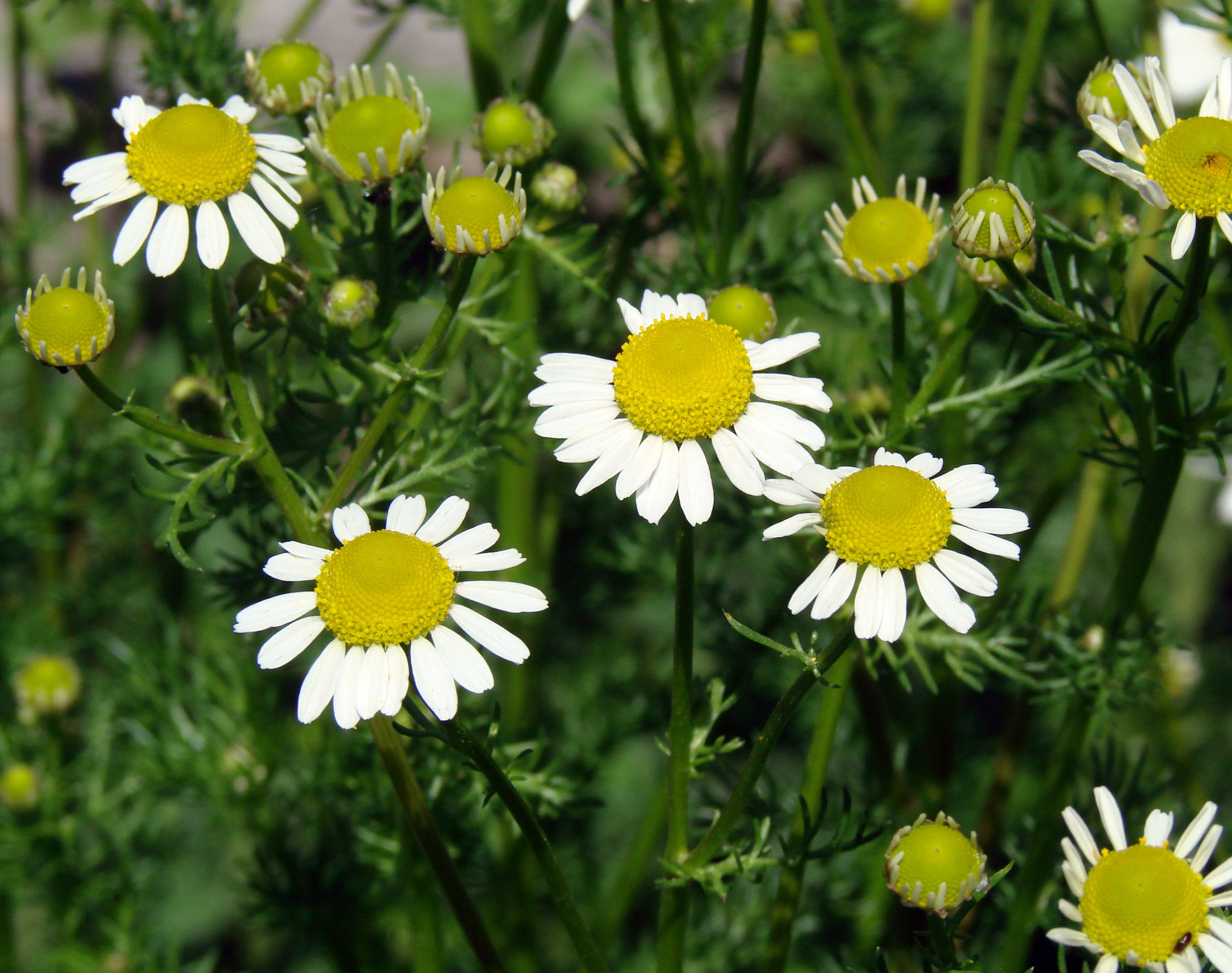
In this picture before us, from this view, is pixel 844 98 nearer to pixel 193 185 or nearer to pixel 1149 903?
pixel 193 185

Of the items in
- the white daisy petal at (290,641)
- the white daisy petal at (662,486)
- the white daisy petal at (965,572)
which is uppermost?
the white daisy petal at (662,486)

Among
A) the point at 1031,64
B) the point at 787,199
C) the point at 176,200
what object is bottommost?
the point at 787,199

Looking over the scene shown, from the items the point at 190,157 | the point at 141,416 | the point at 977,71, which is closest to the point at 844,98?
the point at 977,71

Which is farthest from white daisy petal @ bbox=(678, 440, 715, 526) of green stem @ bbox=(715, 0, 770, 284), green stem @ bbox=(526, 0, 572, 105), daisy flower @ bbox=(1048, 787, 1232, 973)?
green stem @ bbox=(526, 0, 572, 105)

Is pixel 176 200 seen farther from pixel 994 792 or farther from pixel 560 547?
pixel 560 547

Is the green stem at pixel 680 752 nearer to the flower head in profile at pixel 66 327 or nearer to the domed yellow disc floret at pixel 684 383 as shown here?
the domed yellow disc floret at pixel 684 383

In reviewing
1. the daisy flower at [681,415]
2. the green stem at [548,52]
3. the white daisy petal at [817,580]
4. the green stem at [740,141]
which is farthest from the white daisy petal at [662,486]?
the green stem at [548,52]

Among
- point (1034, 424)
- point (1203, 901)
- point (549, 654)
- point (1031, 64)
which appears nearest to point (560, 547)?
point (549, 654)
